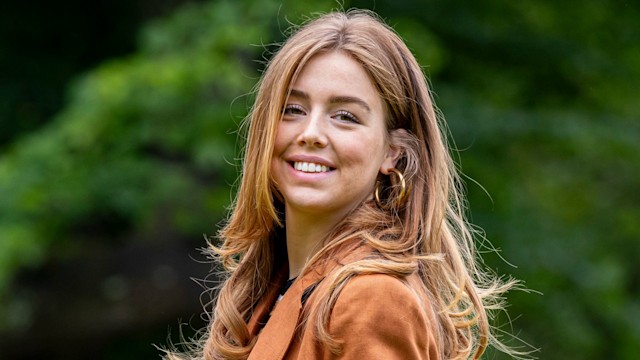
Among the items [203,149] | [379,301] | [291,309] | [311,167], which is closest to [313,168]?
[311,167]

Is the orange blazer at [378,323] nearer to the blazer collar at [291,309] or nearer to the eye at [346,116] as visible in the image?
the blazer collar at [291,309]

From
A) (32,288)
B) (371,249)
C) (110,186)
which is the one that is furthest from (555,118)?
(371,249)

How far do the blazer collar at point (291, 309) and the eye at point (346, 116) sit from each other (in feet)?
0.92

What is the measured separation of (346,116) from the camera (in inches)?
108

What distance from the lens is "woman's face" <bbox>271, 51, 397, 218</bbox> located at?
274 cm

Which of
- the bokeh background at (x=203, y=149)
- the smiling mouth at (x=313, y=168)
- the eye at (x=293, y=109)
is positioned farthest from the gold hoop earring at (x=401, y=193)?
the bokeh background at (x=203, y=149)

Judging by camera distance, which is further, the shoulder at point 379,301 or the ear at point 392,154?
the ear at point 392,154

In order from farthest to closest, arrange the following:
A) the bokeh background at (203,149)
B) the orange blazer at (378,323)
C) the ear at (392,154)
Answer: the bokeh background at (203,149)
the ear at (392,154)
the orange blazer at (378,323)

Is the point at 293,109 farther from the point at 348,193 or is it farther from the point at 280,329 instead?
the point at 280,329

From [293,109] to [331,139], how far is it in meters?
0.15

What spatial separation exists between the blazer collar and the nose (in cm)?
24

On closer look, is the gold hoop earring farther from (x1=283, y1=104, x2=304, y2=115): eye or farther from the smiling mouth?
(x1=283, y1=104, x2=304, y2=115): eye

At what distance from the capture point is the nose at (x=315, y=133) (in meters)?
2.73

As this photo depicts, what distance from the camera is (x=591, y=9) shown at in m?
8.86
